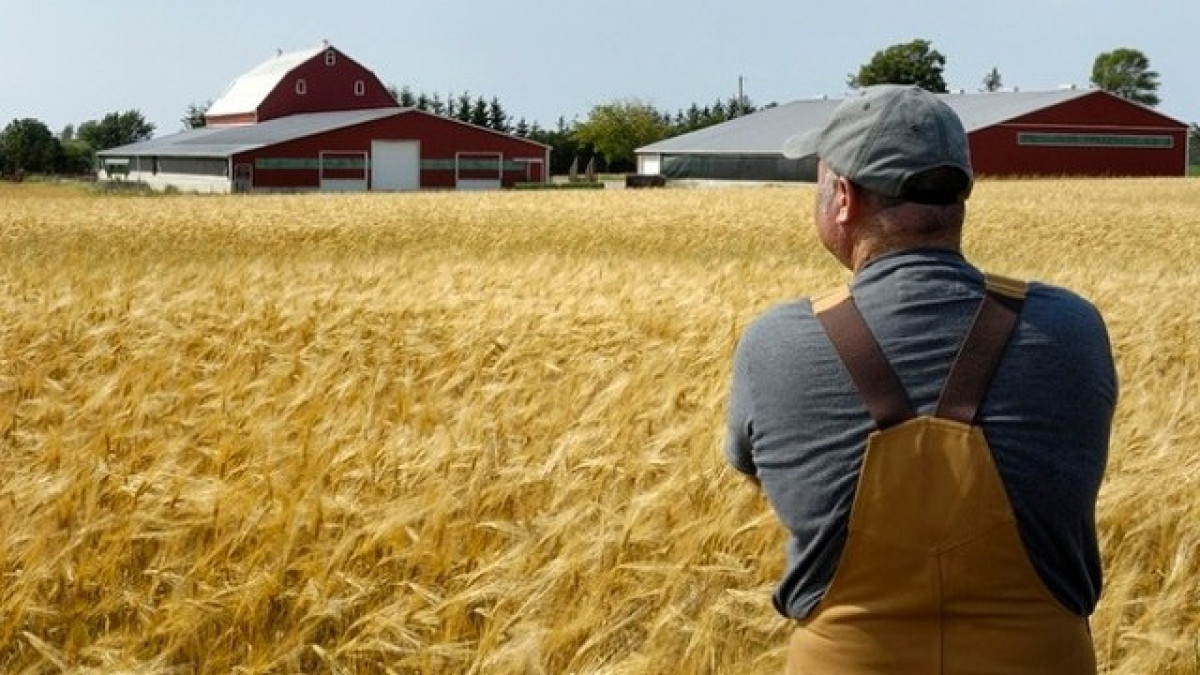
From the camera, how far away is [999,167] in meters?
71.6

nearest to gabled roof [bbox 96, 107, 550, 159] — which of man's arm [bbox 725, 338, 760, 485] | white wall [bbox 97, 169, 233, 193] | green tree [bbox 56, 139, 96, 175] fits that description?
white wall [bbox 97, 169, 233, 193]

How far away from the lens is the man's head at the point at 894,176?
8.86ft

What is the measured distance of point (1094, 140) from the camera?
74.2 meters

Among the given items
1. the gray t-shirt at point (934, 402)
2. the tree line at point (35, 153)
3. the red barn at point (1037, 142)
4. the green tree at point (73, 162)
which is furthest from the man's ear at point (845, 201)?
the green tree at point (73, 162)

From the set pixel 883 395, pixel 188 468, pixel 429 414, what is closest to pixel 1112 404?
pixel 883 395

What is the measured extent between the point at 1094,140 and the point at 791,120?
16354mm

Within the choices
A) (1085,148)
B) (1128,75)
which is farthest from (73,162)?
(1128,75)

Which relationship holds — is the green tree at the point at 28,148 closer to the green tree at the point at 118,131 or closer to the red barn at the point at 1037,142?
the green tree at the point at 118,131

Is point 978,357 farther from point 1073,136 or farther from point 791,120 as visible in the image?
point 791,120

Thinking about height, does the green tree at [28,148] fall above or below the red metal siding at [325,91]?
below

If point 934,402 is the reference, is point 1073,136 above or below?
above

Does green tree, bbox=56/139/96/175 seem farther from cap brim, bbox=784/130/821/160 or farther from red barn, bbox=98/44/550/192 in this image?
cap brim, bbox=784/130/821/160

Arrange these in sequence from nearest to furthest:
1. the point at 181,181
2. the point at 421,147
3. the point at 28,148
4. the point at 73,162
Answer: the point at 421,147, the point at 181,181, the point at 28,148, the point at 73,162

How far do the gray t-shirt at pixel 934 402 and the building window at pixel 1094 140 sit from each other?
72178mm
